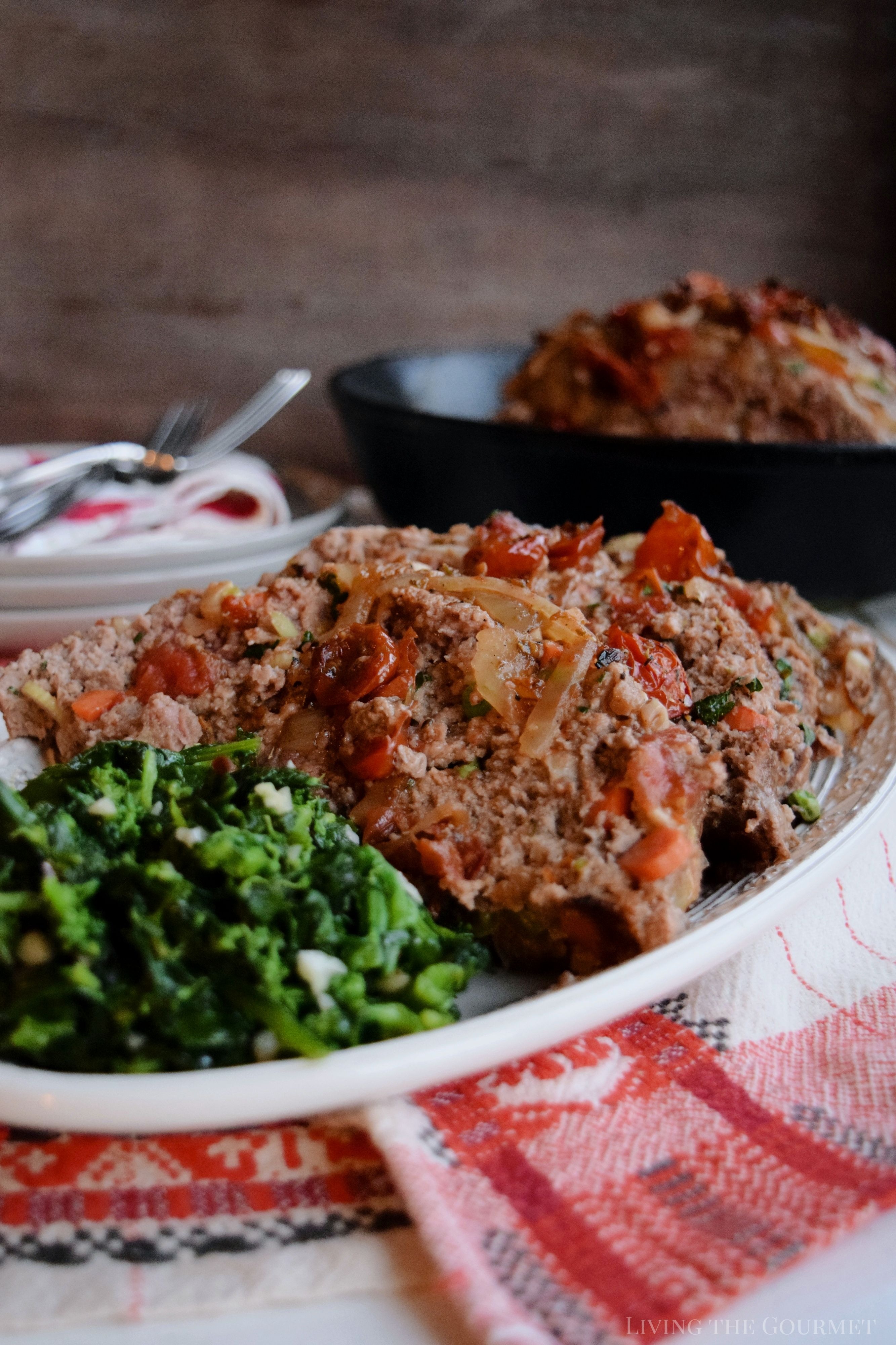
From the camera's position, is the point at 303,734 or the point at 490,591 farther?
the point at 490,591

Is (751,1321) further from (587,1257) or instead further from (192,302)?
(192,302)

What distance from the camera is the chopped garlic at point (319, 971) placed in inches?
66.0

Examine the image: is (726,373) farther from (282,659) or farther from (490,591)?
(282,659)

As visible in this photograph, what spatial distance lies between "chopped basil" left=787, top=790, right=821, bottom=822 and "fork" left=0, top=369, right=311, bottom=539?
2844mm

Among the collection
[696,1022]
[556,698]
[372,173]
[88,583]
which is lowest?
[696,1022]

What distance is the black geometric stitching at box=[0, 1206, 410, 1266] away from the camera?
153 centimetres

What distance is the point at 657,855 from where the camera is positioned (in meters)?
1.94

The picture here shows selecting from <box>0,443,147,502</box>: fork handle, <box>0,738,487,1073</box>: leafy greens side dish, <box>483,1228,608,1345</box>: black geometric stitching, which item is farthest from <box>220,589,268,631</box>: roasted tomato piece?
<box>0,443,147,502</box>: fork handle

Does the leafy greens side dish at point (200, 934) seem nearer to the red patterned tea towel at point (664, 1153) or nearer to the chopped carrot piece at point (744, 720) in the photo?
the red patterned tea towel at point (664, 1153)

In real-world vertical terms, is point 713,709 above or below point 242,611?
below

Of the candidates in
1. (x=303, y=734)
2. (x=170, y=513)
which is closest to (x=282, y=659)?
(x=303, y=734)

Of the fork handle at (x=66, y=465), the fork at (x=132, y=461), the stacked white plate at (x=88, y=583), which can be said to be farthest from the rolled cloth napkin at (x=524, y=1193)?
the fork handle at (x=66, y=465)

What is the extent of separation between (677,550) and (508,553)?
48cm

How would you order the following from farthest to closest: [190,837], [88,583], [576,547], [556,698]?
[88,583]
[576,547]
[556,698]
[190,837]
